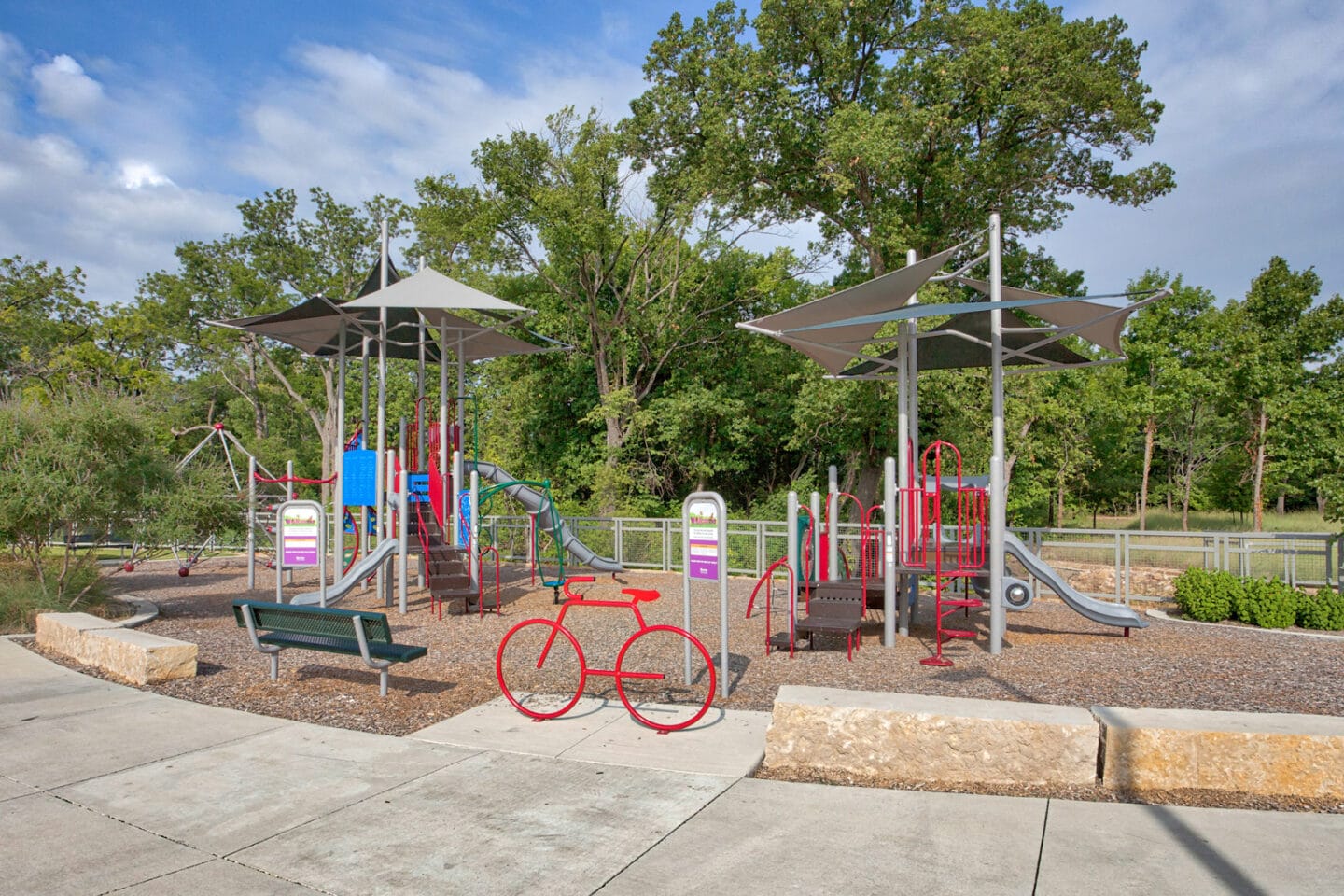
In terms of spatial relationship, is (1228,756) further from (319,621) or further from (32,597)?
(32,597)

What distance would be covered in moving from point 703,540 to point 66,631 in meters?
6.94

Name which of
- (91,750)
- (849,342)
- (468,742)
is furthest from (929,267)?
(91,750)

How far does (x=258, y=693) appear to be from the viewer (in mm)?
7465

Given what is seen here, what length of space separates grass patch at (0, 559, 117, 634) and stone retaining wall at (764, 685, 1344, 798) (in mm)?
10008

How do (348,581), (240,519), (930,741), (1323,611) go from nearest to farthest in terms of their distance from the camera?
(930,741), (1323,611), (240,519), (348,581)

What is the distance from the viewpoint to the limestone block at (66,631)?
8797 millimetres

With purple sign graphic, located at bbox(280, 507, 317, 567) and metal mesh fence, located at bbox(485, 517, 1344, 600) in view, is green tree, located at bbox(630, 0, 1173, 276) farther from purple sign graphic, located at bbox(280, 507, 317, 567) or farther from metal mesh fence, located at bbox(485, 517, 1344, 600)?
purple sign graphic, located at bbox(280, 507, 317, 567)

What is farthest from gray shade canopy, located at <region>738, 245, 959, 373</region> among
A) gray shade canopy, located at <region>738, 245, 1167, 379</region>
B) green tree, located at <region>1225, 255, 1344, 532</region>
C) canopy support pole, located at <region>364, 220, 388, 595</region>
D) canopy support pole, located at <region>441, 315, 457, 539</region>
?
green tree, located at <region>1225, 255, 1344, 532</region>

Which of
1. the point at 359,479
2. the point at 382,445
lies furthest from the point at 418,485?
the point at 359,479

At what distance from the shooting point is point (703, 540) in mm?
7289

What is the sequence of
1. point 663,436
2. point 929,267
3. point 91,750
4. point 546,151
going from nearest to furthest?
1. point 91,750
2. point 929,267
3. point 546,151
4. point 663,436

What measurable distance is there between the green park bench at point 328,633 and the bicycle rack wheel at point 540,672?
91 centimetres

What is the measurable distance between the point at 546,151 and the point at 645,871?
22.3m

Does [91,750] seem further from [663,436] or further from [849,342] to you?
[663,436]
